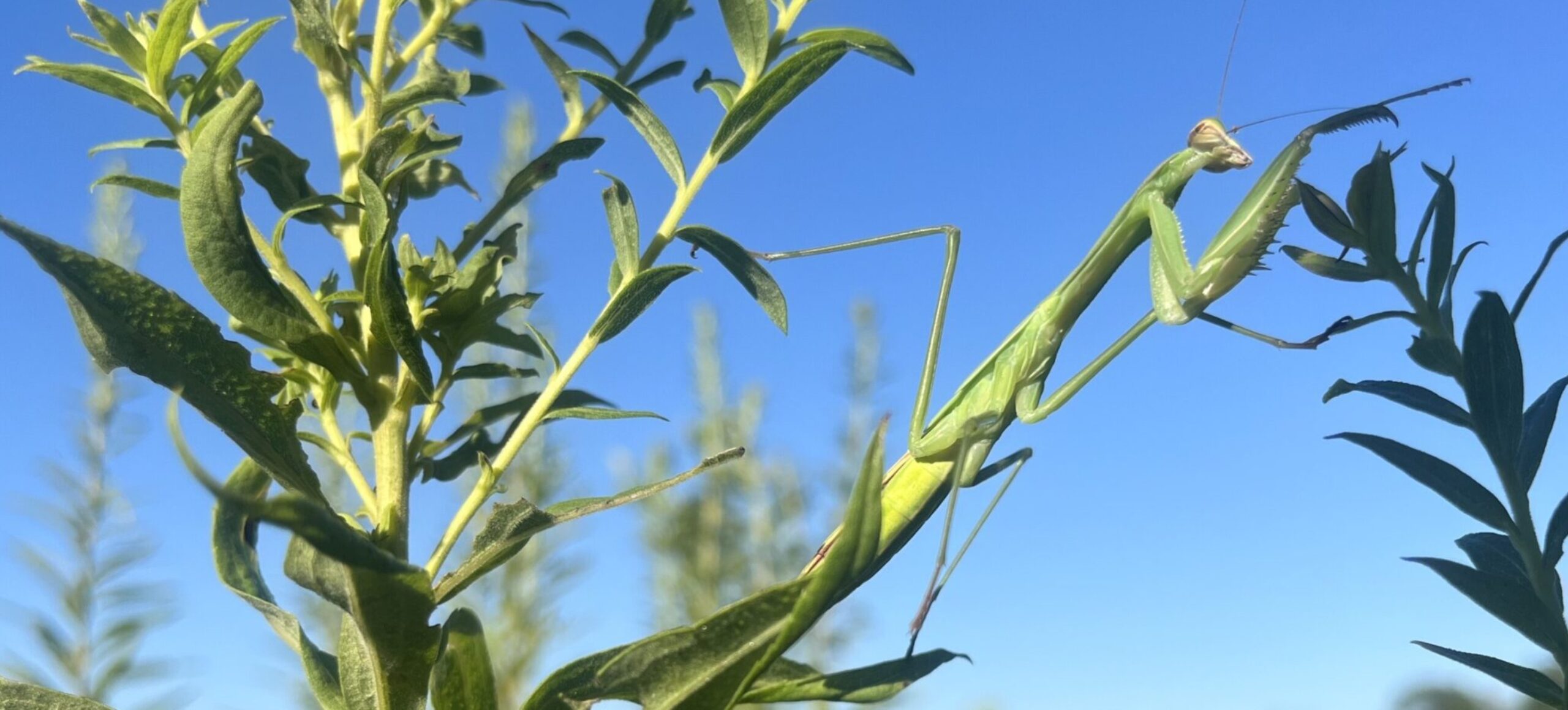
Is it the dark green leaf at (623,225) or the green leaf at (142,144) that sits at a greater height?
the green leaf at (142,144)

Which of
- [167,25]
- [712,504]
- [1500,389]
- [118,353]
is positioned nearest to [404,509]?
[118,353]

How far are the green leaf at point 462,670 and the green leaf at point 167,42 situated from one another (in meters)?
0.85

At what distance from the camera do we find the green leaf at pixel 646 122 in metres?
1.49

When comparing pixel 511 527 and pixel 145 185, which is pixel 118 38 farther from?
pixel 511 527

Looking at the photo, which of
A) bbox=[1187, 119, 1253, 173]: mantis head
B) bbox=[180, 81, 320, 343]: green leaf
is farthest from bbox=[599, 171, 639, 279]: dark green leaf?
bbox=[1187, 119, 1253, 173]: mantis head

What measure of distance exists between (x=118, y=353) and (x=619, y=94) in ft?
2.31

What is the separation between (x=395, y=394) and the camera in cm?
147

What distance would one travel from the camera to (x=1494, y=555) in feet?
3.54

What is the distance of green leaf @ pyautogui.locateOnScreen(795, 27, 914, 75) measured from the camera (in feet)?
4.90

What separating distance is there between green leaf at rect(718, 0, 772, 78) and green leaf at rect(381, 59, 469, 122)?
1.40 feet

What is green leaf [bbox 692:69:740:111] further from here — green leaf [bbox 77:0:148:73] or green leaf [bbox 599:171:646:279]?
Result: green leaf [bbox 77:0:148:73]

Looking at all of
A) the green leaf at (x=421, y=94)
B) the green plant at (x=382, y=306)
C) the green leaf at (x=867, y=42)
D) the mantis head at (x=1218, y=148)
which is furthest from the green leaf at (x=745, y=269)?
the mantis head at (x=1218, y=148)

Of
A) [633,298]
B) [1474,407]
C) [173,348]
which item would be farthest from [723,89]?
[1474,407]

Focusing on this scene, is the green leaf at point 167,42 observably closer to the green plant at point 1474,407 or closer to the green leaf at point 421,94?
the green leaf at point 421,94
